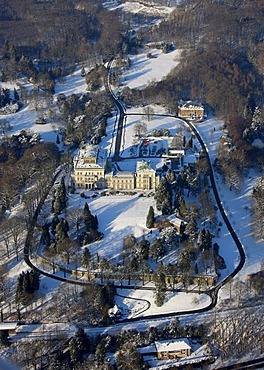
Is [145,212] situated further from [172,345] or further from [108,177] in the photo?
[172,345]

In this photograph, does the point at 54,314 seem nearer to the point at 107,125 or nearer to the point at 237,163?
the point at 237,163

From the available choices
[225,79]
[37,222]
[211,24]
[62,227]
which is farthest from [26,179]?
[211,24]

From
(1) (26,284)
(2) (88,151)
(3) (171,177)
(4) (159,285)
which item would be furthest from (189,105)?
(1) (26,284)

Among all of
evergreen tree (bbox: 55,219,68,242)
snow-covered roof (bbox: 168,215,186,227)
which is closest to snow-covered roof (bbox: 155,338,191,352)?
snow-covered roof (bbox: 168,215,186,227)

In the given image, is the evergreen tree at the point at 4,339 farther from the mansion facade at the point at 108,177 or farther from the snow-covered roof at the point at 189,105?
the snow-covered roof at the point at 189,105

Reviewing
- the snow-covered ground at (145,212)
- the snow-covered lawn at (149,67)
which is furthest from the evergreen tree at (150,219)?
the snow-covered lawn at (149,67)
